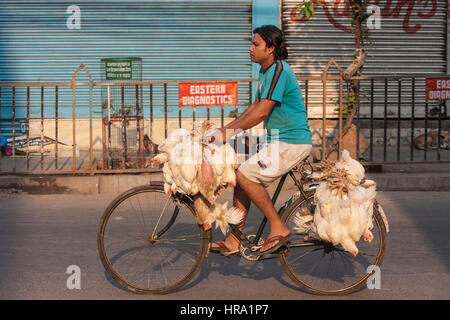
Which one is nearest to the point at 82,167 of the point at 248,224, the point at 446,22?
the point at 248,224

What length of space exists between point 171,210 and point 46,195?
5.05m

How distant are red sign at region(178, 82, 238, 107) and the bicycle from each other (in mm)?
4825

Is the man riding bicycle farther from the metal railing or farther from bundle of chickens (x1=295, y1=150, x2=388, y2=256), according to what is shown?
the metal railing

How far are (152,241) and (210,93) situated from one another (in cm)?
500

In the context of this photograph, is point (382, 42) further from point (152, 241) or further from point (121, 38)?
point (152, 241)

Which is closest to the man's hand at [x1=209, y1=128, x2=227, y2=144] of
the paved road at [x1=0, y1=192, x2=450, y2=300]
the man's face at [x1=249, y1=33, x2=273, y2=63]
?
the man's face at [x1=249, y1=33, x2=273, y2=63]

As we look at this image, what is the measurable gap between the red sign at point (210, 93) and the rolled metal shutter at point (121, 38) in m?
4.75

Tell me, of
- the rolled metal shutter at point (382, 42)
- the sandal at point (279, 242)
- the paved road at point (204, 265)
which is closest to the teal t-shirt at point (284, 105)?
the sandal at point (279, 242)

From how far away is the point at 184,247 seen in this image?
14.5ft

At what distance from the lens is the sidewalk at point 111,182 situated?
9047mm

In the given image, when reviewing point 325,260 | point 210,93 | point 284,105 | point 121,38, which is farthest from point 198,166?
point 121,38

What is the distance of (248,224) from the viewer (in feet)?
22.1

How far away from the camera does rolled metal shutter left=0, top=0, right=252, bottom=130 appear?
14055 millimetres

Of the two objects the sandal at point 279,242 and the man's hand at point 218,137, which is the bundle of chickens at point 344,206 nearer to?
the sandal at point 279,242
